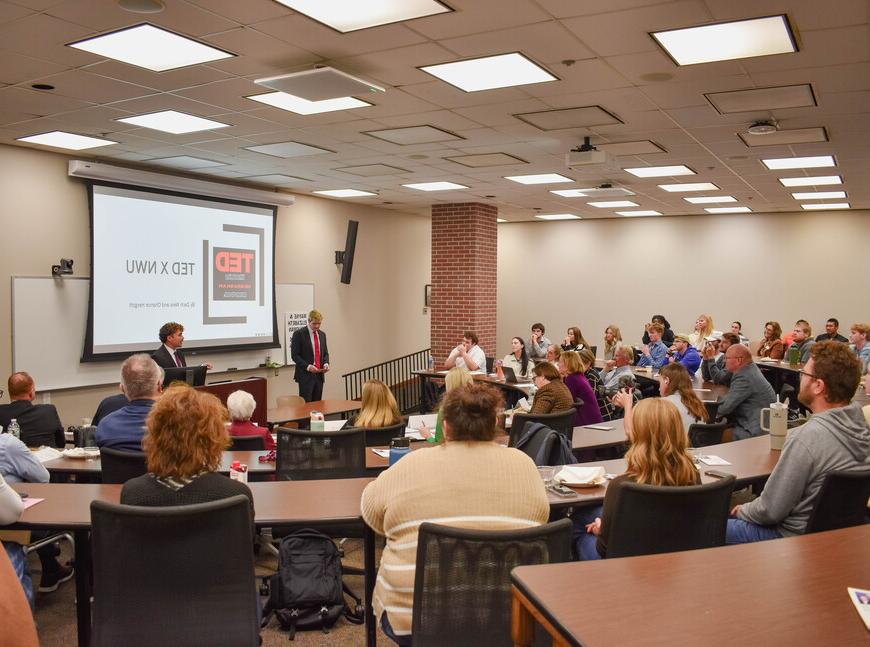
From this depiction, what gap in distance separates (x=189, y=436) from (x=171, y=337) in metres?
5.23

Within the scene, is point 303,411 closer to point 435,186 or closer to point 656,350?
point 435,186

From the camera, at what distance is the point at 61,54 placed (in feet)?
14.4

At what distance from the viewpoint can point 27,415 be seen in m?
4.75

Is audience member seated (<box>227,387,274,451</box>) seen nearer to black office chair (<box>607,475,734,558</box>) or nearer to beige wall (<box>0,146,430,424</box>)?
black office chair (<box>607,475,734,558</box>)

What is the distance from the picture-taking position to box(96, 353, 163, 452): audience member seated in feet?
12.6

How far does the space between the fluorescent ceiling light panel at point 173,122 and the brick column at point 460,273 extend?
228 inches

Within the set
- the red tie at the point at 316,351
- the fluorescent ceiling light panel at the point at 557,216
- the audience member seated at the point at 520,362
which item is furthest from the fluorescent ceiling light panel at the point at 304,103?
the fluorescent ceiling light panel at the point at 557,216

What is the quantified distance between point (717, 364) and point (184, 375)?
6.05 meters

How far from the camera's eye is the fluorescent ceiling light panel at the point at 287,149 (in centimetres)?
719

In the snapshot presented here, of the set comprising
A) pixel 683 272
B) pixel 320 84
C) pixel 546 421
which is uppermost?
pixel 320 84

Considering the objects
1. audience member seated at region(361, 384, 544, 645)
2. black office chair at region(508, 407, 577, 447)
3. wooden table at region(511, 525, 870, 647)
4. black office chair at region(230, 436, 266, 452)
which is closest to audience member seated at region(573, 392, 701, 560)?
audience member seated at region(361, 384, 544, 645)

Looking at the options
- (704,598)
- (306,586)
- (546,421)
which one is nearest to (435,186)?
(546,421)

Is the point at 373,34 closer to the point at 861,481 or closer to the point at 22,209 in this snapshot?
the point at 861,481

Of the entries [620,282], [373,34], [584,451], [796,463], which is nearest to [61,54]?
[373,34]
